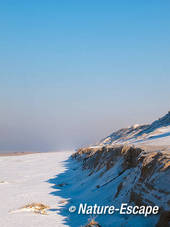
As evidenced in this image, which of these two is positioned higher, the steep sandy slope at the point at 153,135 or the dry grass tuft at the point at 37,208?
the steep sandy slope at the point at 153,135

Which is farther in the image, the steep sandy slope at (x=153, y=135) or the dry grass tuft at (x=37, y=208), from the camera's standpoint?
the steep sandy slope at (x=153, y=135)

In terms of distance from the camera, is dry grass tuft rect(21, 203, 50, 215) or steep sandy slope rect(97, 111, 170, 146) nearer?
dry grass tuft rect(21, 203, 50, 215)

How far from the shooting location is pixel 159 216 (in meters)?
4.48

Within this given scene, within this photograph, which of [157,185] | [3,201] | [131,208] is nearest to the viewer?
[157,185]

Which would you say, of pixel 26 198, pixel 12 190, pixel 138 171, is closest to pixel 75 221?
pixel 138 171

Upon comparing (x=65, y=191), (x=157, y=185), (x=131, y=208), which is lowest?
(x=65, y=191)

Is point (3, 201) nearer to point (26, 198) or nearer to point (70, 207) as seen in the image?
point (26, 198)

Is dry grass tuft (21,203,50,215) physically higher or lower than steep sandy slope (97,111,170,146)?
lower

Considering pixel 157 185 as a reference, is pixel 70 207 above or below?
below

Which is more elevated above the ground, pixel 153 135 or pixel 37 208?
pixel 153 135

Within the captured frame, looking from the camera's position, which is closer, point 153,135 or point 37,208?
point 37,208

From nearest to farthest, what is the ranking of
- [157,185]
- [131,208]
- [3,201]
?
1. [157,185]
2. [131,208]
3. [3,201]

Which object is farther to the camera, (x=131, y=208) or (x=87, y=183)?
(x=87, y=183)

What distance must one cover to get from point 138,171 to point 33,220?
116 inches
